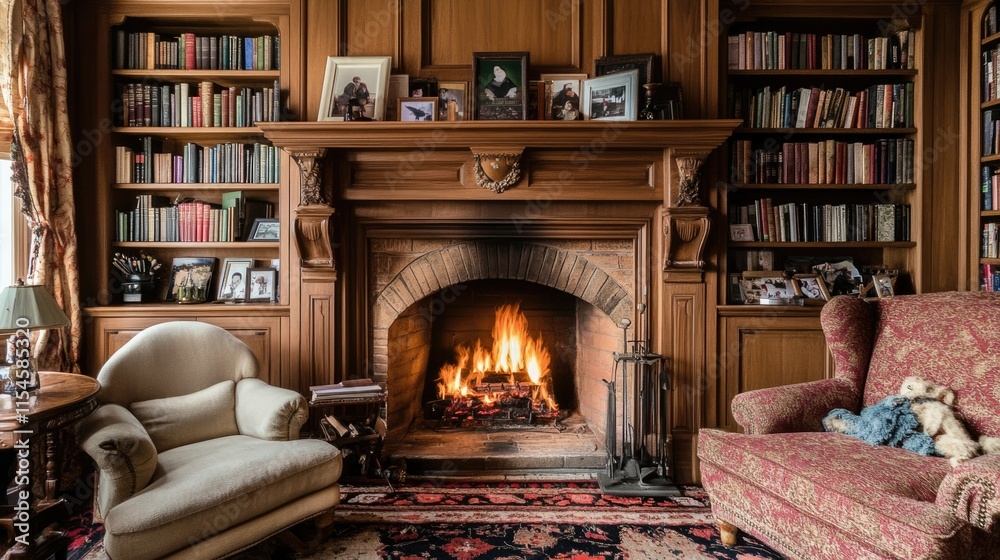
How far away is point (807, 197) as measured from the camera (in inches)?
134

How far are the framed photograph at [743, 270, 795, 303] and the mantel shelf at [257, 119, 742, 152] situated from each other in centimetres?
83

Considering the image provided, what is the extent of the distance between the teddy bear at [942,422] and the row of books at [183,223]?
3390mm

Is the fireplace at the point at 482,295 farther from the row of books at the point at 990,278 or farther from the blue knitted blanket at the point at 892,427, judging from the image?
the row of books at the point at 990,278

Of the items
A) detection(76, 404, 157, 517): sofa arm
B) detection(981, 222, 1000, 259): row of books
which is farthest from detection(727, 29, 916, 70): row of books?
detection(76, 404, 157, 517): sofa arm

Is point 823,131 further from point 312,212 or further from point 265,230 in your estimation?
point 265,230

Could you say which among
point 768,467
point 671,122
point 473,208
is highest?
point 671,122

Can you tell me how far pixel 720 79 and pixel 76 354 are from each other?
148 inches

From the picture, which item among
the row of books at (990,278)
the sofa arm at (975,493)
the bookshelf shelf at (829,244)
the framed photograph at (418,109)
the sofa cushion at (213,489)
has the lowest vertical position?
the sofa cushion at (213,489)

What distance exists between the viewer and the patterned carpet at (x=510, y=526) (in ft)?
7.41

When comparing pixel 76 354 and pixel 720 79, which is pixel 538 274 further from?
pixel 76 354

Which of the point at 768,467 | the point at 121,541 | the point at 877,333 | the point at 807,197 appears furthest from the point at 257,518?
the point at 807,197

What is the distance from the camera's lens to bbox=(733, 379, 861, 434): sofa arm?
2.31 m

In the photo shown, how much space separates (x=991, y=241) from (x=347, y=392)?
11.6 feet

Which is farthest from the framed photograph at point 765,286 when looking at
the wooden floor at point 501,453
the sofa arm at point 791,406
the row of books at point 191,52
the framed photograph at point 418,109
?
the row of books at point 191,52
